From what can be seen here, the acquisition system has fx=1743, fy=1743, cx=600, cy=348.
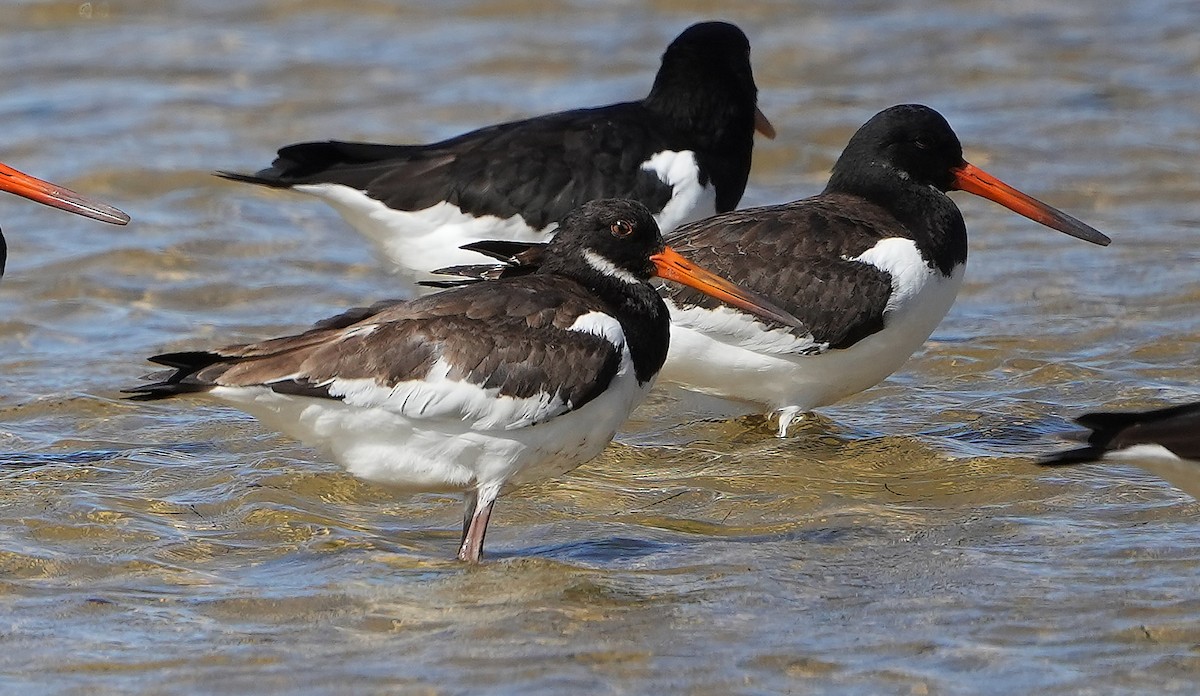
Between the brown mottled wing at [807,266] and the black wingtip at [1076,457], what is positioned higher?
the brown mottled wing at [807,266]

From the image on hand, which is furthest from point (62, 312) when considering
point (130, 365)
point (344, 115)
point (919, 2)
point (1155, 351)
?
point (919, 2)

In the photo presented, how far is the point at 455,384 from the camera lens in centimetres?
621

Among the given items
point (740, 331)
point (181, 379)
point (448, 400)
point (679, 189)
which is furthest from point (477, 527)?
point (679, 189)

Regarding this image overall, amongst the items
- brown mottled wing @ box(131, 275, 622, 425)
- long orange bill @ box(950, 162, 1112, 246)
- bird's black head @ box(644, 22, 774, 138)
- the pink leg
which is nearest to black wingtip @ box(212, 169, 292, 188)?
bird's black head @ box(644, 22, 774, 138)

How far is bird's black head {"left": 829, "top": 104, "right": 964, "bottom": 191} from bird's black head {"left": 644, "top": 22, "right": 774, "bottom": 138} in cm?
141

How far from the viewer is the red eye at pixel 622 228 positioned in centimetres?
674

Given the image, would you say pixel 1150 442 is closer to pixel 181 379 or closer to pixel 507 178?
pixel 181 379

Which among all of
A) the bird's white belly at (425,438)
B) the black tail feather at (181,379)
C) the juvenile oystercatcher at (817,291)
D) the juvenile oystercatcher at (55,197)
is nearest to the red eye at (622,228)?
the bird's white belly at (425,438)

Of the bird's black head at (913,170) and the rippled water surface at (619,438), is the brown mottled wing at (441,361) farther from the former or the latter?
the bird's black head at (913,170)

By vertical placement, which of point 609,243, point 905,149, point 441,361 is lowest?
point 441,361

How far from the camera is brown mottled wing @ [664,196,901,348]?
7.65 metres

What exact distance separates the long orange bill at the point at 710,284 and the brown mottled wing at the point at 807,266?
61 centimetres

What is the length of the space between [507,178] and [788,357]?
2.09 meters

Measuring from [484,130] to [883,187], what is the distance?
2387mm
